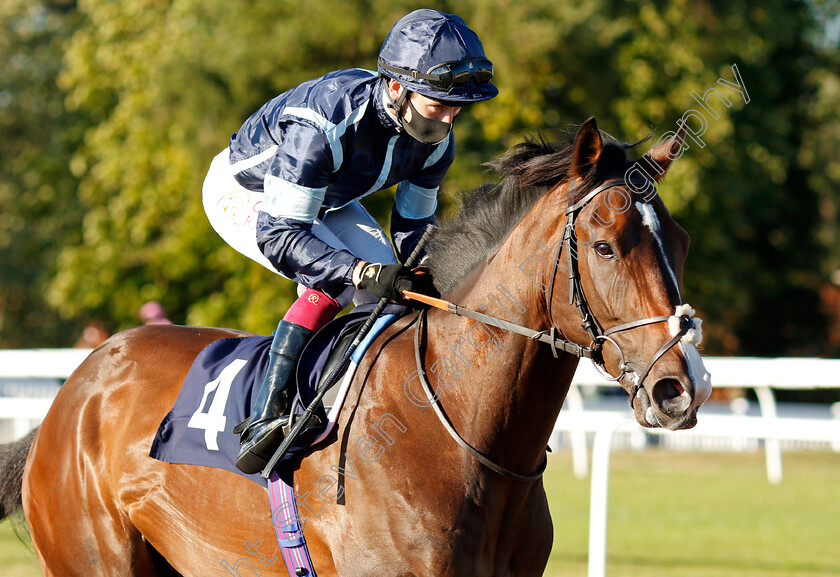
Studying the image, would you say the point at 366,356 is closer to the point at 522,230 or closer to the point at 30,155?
the point at 522,230

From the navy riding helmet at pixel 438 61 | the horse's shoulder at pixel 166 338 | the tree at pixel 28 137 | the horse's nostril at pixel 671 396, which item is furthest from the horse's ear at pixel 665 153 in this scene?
the tree at pixel 28 137

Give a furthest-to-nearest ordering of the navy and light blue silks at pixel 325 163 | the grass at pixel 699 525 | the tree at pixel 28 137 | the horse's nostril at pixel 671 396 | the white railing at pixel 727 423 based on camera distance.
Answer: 1. the tree at pixel 28 137
2. the grass at pixel 699 525
3. the white railing at pixel 727 423
4. the navy and light blue silks at pixel 325 163
5. the horse's nostril at pixel 671 396

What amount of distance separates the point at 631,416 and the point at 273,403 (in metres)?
1.58

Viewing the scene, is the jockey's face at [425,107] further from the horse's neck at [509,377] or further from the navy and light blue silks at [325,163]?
the horse's neck at [509,377]

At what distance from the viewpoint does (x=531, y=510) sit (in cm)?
323

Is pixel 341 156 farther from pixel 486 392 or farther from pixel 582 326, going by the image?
pixel 582 326

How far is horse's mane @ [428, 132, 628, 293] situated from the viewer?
3.11 meters

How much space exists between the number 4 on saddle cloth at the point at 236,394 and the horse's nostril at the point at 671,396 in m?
1.06

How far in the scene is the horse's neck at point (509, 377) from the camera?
3098 mm

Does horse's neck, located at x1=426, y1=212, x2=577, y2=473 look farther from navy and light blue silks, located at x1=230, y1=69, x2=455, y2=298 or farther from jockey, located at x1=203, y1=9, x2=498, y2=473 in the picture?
navy and light blue silks, located at x1=230, y1=69, x2=455, y2=298

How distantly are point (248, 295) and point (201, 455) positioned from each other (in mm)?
14478

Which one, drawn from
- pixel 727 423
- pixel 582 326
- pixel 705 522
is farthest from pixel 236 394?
pixel 705 522

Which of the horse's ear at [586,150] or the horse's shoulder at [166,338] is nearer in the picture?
the horse's ear at [586,150]

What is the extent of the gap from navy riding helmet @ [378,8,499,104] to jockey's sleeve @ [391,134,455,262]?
24.2 inches
